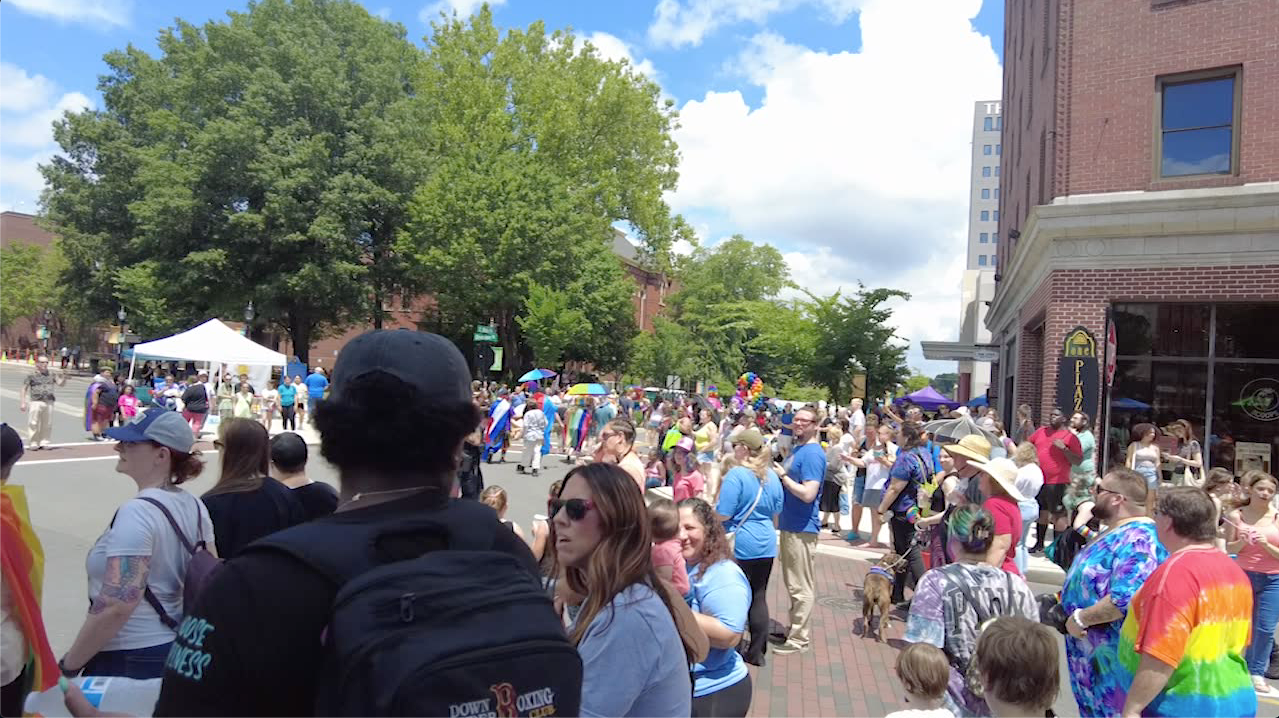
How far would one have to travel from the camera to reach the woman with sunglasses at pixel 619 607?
2254 mm

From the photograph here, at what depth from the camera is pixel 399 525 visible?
1.38 m

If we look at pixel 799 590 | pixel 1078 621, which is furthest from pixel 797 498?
pixel 1078 621

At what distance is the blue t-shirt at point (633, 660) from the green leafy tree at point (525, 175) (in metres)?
37.2

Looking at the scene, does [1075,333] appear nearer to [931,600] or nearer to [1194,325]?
[1194,325]

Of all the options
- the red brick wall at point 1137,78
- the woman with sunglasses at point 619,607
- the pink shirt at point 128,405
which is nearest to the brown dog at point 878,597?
the woman with sunglasses at point 619,607

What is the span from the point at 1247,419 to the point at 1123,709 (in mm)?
13092

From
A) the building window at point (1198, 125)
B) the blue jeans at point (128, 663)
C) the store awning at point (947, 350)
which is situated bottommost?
the blue jeans at point (128, 663)

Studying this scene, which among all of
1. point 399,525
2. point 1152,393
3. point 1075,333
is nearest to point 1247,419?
point 1152,393

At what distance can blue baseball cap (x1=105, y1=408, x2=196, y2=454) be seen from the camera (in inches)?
139

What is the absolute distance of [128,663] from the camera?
314 centimetres

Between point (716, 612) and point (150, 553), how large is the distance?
2381 mm

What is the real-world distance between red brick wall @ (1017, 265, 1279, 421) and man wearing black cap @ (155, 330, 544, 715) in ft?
47.5

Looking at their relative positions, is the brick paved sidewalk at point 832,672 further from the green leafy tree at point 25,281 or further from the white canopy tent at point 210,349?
the green leafy tree at point 25,281

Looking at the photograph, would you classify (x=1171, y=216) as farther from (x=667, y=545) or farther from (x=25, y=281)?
(x=25, y=281)
